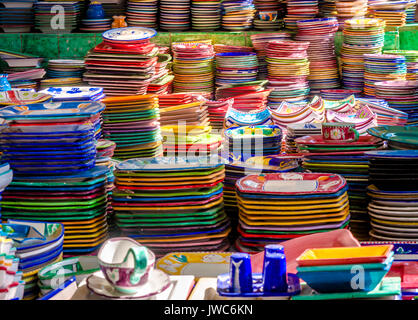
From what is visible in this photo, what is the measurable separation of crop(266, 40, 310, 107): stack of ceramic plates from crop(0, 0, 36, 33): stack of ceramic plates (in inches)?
104

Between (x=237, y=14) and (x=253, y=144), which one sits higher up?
(x=237, y=14)

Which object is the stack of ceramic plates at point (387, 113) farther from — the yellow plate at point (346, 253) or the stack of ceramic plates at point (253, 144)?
the yellow plate at point (346, 253)

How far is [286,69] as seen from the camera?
22.6ft

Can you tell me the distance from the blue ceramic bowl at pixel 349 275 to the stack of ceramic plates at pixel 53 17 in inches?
227

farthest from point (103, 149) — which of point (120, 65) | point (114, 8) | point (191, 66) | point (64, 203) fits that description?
point (114, 8)

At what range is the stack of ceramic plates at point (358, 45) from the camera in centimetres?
702

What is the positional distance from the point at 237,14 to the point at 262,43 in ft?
1.61

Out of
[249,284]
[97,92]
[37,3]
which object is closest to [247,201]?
[249,284]

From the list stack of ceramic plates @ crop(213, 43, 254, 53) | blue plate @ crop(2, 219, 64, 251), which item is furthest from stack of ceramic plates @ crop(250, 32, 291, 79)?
blue plate @ crop(2, 219, 64, 251)

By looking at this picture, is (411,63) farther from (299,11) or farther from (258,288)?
(258,288)

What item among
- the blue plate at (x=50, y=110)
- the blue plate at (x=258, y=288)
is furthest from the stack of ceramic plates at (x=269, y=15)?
the blue plate at (x=258, y=288)

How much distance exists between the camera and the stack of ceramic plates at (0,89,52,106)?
11.1ft
